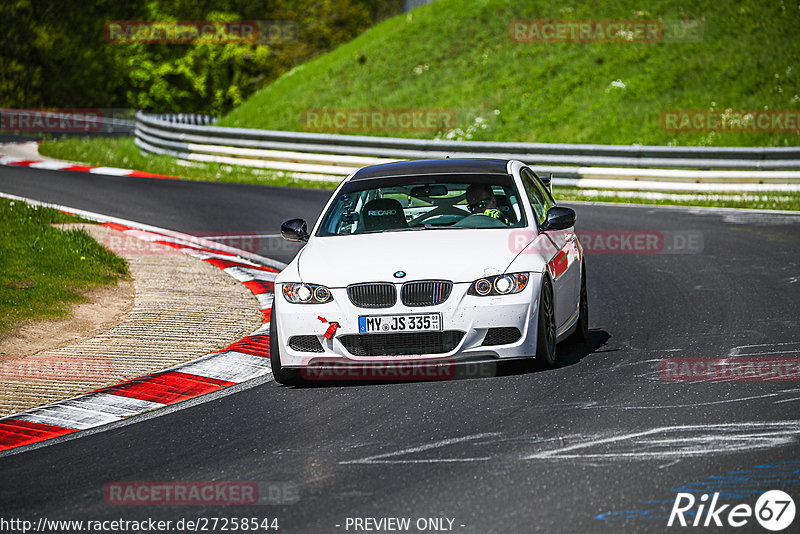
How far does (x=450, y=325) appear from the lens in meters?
7.65

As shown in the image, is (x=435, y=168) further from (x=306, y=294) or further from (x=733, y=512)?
(x=733, y=512)

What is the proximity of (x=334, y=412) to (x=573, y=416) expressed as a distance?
4.91 feet

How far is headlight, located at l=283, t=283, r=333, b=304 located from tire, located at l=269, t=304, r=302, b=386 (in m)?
0.20

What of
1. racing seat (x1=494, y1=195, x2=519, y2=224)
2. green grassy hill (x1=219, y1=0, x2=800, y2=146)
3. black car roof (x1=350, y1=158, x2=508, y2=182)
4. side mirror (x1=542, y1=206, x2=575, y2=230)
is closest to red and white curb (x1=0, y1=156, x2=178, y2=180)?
green grassy hill (x1=219, y1=0, x2=800, y2=146)

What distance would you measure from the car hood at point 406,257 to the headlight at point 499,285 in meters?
0.05

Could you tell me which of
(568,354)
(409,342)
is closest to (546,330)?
(568,354)

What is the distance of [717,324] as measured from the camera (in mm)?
9859

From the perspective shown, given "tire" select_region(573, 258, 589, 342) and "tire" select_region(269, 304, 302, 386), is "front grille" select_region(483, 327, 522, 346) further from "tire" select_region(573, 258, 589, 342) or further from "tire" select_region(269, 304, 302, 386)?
"tire" select_region(573, 258, 589, 342)

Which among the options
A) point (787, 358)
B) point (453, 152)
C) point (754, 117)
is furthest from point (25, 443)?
point (754, 117)

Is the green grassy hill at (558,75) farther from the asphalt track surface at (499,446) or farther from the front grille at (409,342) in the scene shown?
the front grille at (409,342)

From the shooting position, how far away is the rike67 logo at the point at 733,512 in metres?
5.02

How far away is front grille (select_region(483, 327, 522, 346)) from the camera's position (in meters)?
7.72

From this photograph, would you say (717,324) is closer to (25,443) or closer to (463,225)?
(463,225)

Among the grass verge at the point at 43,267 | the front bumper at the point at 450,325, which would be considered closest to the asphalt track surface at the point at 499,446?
the front bumper at the point at 450,325
